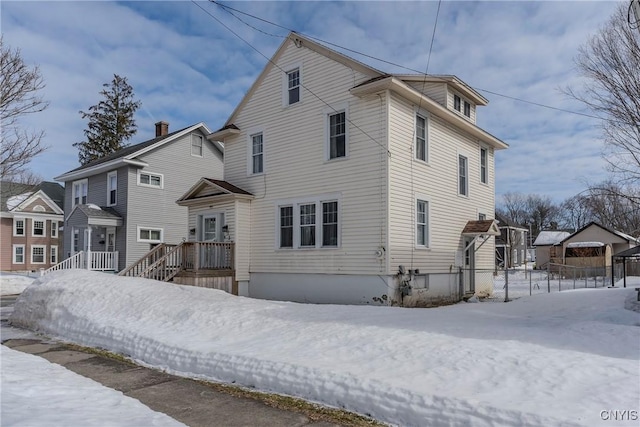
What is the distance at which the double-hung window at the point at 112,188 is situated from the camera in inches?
1020

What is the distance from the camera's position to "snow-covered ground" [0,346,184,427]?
15.5ft

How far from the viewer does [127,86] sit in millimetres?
44281

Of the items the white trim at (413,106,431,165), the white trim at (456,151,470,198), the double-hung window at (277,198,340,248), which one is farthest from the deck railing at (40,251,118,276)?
the white trim at (456,151,470,198)

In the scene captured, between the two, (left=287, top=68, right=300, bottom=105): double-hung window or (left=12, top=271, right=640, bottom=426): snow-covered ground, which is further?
(left=287, top=68, right=300, bottom=105): double-hung window

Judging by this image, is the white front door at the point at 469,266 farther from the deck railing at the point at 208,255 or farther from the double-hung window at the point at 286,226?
the deck railing at the point at 208,255

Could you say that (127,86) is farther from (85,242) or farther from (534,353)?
(534,353)

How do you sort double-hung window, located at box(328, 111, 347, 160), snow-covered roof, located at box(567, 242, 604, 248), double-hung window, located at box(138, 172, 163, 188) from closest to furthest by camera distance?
double-hung window, located at box(328, 111, 347, 160)
double-hung window, located at box(138, 172, 163, 188)
snow-covered roof, located at box(567, 242, 604, 248)

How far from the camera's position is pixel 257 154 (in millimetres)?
18062

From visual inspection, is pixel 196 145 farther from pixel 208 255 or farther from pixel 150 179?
pixel 208 255

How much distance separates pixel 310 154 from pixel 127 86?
3491 centimetres

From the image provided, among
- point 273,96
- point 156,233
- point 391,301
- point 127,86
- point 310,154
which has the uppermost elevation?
point 127,86

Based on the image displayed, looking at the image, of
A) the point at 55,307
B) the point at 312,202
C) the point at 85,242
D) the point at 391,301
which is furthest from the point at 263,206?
the point at 85,242

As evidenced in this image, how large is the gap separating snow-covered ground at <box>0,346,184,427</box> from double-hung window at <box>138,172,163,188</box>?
63.0 feet

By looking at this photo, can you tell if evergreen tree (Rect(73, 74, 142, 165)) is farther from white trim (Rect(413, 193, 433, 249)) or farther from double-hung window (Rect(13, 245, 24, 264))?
white trim (Rect(413, 193, 433, 249))
